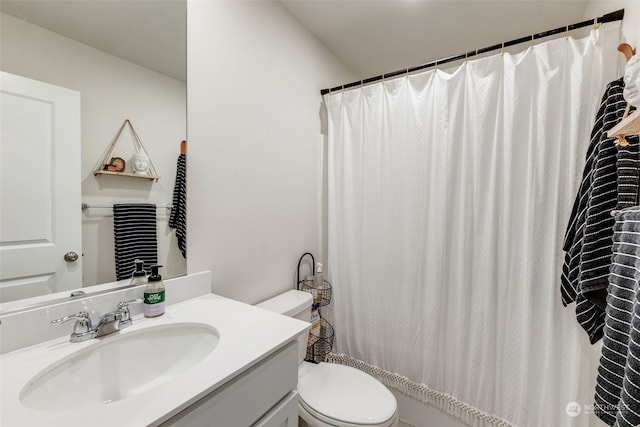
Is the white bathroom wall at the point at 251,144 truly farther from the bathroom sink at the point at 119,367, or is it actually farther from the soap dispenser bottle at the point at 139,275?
the bathroom sink at the point at 119,367

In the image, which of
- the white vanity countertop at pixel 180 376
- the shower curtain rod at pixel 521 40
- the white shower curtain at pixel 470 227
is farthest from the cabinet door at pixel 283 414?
the shower curtain rod at pixel 521 40

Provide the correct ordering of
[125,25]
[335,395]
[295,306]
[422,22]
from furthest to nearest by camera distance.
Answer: [422,22], [295,306], [335,395], [125,25]

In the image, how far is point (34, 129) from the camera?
0.78 m

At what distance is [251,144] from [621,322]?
4.91 feet

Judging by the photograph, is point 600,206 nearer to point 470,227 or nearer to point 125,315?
point 470,227

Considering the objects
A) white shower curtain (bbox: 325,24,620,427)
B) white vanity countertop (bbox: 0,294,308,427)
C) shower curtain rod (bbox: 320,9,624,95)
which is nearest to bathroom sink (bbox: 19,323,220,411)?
white vanity countertop (bbox: 0,294,308,427)

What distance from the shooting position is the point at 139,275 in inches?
38.7

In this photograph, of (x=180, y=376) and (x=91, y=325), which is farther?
(x=91, y=325)

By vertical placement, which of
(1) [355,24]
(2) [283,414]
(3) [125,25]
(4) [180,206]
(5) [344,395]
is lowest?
(5) [344,395]

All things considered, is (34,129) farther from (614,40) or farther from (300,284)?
(614,40)

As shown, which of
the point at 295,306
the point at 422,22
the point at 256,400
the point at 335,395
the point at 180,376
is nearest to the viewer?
the point at 180,376

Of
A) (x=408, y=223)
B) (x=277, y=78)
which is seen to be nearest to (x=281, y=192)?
(x=277, y=78)

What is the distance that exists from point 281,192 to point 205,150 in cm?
52

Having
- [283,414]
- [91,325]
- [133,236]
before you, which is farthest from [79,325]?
[283,414]
